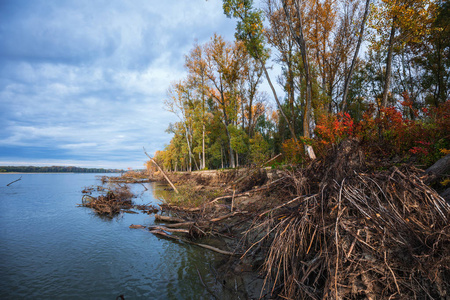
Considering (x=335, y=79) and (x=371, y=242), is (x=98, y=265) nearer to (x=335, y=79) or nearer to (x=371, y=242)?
(x=371, y=242)

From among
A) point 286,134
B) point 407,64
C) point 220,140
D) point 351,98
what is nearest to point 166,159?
point 220,140

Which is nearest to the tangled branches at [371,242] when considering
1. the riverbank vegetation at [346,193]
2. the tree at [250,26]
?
the riverbank vegetation at [346,193]

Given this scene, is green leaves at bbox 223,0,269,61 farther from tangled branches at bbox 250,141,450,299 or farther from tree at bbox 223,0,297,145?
tangled branches at bbox 250,141,450,299

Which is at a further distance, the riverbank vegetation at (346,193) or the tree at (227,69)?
the tree at (227,69)

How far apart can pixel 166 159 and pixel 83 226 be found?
52493mm

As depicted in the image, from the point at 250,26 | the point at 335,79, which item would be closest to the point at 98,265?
the point at 250,26

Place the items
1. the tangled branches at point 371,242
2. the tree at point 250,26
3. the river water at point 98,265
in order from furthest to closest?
the tree at point 250,26 → the river water at point 98,265 → the tangled branches at point 371,242

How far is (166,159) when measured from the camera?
61156 millimetres

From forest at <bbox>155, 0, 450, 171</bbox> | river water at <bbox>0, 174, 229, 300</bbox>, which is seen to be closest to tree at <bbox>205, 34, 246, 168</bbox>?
forest at <bbox>155, 0, 450, 171</bbox>

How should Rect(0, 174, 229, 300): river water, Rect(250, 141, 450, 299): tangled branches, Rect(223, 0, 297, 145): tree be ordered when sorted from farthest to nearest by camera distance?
Rect(223, 0, 297, 145): tree
Rect(0, 174, 229, 300): river water
Rect(250, 141, 450, 299): tangled branches

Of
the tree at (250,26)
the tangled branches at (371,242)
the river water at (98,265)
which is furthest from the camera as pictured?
the tree at (250,26)

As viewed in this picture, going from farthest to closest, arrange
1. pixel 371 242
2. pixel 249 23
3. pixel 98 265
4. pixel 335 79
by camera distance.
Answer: pixel 335 79
pixel 249 23
pixel 98 265
pixel 371 242

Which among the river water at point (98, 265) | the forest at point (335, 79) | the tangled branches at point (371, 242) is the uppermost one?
the forest at point (335, 79)

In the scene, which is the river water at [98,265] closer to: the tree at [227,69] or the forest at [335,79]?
the forest at [335,79]
